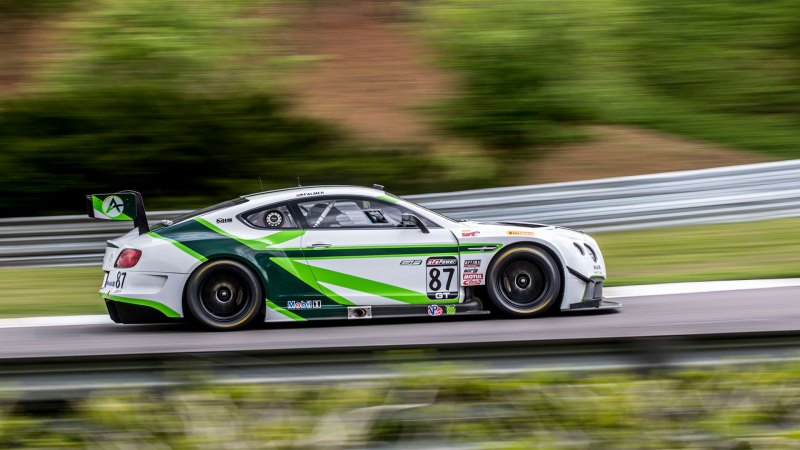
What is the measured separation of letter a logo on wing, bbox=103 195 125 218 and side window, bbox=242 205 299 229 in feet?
3.84

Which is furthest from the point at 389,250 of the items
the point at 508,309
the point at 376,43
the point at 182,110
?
the point at 376,43

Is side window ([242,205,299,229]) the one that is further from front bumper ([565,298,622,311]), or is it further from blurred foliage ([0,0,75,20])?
blurred foliage ([0,0,75,20])

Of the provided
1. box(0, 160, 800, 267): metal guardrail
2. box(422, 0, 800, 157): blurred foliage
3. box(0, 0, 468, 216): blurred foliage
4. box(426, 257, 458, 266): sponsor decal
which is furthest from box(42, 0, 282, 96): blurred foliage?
box(426, 257, 458, 266): sponsor decal

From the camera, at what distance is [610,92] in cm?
1775

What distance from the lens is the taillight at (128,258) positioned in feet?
29.1

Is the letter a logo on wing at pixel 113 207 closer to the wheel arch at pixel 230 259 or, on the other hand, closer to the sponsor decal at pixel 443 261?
the wheel arch at pixel 230 259

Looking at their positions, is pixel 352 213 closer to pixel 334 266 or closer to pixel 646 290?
pixel 334 266

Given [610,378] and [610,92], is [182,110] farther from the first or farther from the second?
[610,378]

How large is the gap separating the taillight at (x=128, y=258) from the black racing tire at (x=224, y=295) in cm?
50

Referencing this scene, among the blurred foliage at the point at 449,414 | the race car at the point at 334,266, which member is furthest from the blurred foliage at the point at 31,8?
the blurred foliage at the point at 449,414

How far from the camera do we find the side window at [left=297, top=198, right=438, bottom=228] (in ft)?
29.8

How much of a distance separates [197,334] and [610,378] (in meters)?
5.52

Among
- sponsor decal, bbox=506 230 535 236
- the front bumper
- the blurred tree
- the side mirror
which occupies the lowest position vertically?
the front bumper

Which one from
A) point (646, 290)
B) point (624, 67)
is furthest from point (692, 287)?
point (624, 67)
